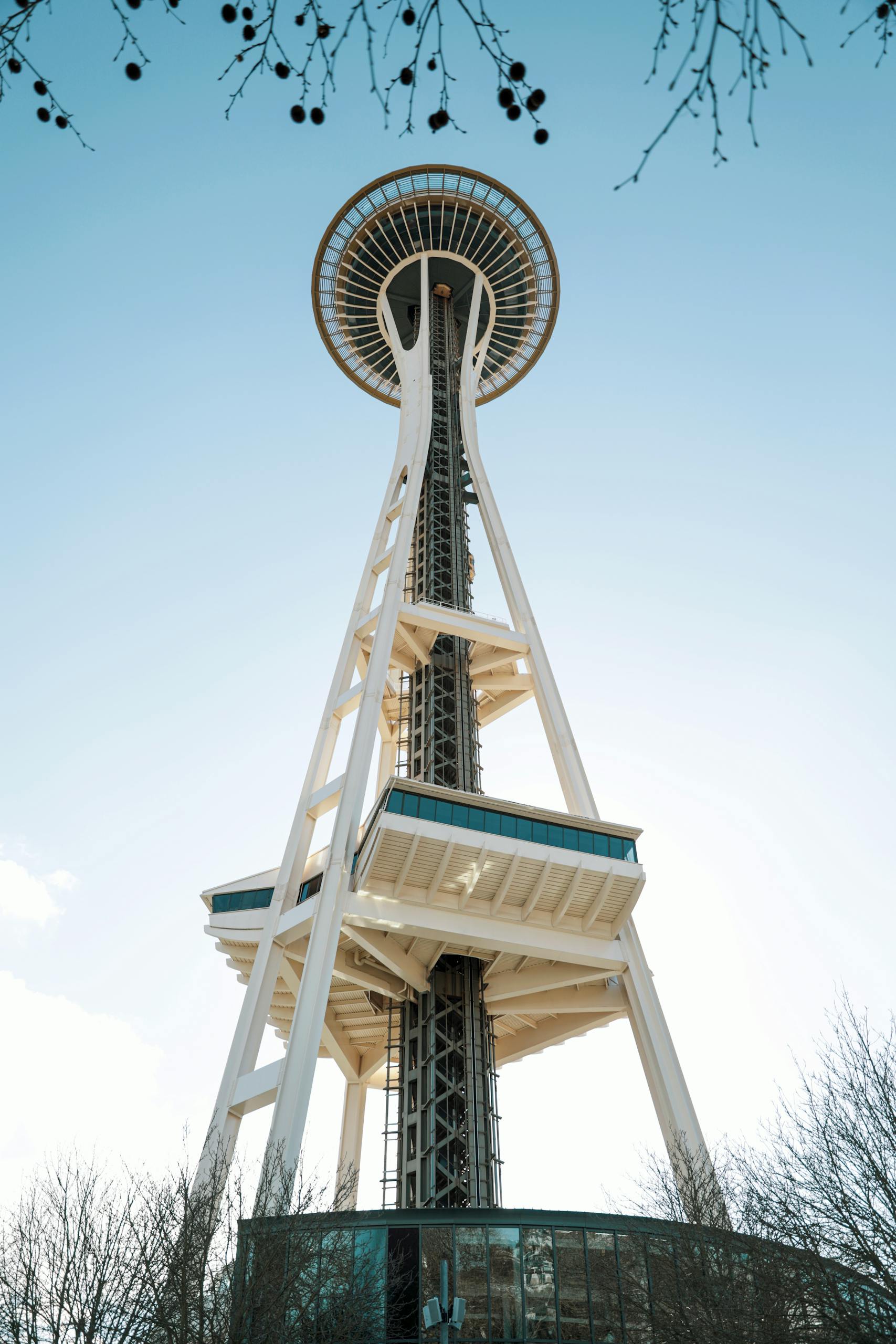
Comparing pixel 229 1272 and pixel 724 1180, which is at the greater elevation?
pixel 724 1180

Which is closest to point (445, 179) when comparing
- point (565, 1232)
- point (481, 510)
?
point (481, 510)

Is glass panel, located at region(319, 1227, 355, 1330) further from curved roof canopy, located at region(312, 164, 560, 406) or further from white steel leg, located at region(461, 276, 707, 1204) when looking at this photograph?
curved roof canopy, located at region(312, 164, 560, 406)

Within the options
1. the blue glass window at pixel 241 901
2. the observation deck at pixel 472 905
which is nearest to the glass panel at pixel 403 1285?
the observation deck at pixel 472 905

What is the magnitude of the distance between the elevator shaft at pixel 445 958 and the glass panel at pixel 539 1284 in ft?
14.8

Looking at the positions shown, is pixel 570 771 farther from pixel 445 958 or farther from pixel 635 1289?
pixel 635 1289

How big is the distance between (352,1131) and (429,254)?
39878 millimetres

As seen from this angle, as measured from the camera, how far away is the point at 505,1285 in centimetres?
2048

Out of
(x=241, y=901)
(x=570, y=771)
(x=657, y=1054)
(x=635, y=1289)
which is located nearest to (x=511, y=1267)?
(x=635, y=1289)

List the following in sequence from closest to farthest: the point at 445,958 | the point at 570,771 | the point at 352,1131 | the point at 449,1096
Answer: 1. the point at 449,1096
2. the point at 445,958
3. the point at 570,771
4. the point at 352,1131

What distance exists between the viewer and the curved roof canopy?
4859 cm

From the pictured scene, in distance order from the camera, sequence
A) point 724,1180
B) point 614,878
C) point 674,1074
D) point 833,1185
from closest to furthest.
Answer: point 833,1185 < point 724,1180 < point 674,1074 < point 614,878

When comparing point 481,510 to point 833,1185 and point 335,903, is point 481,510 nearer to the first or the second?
point 335,903

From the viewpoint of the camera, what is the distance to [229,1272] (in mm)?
19031

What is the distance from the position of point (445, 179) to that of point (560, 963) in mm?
38011
